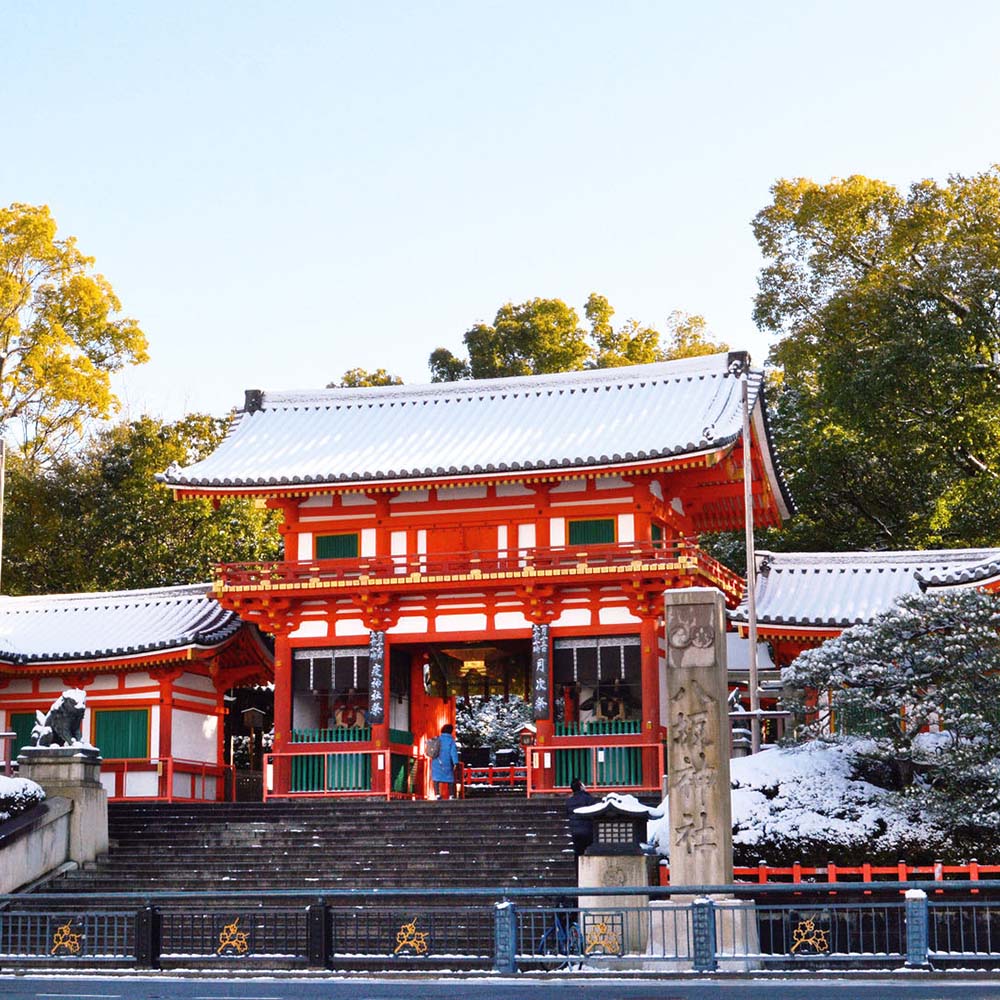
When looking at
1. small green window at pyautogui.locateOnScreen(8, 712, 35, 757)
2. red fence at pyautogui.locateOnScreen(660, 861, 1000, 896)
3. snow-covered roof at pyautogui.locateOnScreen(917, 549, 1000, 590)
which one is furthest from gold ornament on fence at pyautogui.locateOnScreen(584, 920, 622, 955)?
small green window at pyautogui.locateOnScreen(8, 712, 35, 757)

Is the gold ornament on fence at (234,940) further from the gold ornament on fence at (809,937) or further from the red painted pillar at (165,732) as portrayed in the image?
the red painted pillar at (165,732)

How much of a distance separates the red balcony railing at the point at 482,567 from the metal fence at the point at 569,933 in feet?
34.9

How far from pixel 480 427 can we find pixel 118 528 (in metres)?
16.2

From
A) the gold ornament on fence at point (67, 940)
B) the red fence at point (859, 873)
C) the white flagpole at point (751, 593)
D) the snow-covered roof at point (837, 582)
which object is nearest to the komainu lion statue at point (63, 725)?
the gold ornament on fence at point (67, 940)

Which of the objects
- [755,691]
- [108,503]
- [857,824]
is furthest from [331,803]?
[108,503]

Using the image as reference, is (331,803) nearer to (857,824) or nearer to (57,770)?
(57,770)

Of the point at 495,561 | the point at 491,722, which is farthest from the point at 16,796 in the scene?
the point at 491,722

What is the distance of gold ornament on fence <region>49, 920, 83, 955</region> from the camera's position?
832 inches

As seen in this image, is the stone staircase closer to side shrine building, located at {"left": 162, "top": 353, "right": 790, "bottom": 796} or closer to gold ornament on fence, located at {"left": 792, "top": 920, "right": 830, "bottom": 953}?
side shrine building, located at {"left": 162, "top": 353, "right": 790, "bottom": 796}

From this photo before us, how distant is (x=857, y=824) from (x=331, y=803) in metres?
11.0

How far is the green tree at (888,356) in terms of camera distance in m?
43.6

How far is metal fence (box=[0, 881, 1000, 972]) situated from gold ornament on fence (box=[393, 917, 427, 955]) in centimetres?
2

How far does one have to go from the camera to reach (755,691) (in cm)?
2944

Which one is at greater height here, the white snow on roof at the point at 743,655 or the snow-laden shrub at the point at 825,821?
the white snow on roof at the point at 743,655
